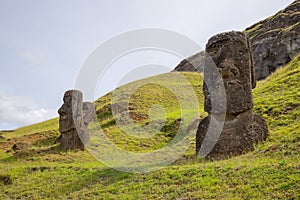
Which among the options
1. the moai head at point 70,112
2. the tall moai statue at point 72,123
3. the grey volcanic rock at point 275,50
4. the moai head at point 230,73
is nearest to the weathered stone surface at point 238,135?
the moai head at point 230,73

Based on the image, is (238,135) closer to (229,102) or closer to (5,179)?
(229,102)

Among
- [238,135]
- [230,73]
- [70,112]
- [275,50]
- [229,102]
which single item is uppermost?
[275,50]

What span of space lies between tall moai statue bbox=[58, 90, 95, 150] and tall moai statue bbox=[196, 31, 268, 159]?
9.68 meters

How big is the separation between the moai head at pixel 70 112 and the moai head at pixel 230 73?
1042 centimetres

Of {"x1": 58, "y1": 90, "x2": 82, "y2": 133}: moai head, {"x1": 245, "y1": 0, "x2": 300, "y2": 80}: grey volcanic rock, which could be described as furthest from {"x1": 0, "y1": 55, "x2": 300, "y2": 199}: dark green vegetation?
{"x1": 245, "y1": 0, "x2": 300, "y2": 80}: grey volcanic rock

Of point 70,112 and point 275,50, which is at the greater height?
point 275,50

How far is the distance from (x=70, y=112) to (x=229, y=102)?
457 inches

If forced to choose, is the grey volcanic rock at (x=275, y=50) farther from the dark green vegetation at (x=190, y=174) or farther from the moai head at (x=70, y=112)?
the moai head at (x=70, y=112)

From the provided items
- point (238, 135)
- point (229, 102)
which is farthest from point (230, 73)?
point (238, 135)

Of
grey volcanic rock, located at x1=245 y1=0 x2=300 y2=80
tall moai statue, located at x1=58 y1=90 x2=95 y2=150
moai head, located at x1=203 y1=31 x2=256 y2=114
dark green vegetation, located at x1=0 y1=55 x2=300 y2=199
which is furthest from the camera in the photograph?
grey volcanic rock, located at x1=245 y1=0 x2=300 y2=80

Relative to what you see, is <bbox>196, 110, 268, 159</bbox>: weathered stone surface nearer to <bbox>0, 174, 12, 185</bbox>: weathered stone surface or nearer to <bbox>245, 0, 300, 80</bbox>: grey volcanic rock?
<bbox>0, 174, 12, 185</bbox>: weathered stone surface

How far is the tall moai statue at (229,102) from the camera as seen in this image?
11.8 meters

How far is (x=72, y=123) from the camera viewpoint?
20500mm

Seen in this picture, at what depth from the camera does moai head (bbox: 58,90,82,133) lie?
20595 millimetres
